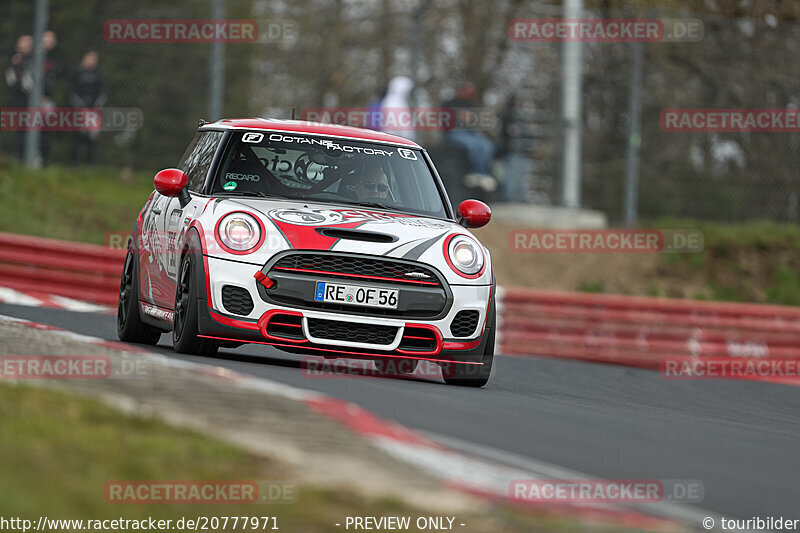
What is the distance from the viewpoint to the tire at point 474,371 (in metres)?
8.86

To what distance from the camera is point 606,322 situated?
47.9ft

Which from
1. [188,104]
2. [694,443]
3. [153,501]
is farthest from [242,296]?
[188,104]

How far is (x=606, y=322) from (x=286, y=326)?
22.6ft

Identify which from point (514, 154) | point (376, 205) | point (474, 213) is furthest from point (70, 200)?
point (474, 213)

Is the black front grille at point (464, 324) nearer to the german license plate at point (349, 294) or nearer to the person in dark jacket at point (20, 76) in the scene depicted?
the german license plate at point (349, 294)

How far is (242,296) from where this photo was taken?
27.1 feet

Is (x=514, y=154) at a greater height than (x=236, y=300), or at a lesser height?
greater

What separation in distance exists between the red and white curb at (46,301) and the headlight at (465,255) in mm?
5861

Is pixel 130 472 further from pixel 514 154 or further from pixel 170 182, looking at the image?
pixel 514 154

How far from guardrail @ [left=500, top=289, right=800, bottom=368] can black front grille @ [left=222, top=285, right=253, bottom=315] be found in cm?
668

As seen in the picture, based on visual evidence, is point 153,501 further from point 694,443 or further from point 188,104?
point 188,104

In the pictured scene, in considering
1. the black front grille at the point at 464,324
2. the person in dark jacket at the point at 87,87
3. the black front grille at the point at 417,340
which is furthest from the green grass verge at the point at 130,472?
the person in dark jacket at the point at 87,87

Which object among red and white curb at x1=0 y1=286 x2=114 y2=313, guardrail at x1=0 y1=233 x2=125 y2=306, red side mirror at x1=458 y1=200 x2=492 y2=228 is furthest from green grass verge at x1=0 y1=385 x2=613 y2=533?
guardrail at x1=0 y1=233 x2=125 y2=306

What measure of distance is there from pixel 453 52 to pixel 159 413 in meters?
20.4
